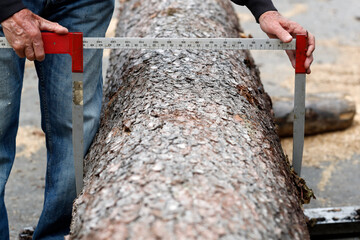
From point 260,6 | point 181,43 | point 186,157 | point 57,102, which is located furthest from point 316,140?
point 186,157

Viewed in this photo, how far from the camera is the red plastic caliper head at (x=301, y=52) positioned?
236cm

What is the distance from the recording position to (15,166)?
165 inches

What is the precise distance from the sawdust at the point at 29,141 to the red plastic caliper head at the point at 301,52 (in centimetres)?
286

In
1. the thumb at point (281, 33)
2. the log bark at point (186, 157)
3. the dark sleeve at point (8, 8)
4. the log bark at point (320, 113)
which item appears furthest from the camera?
the log bark at point (320, 113)

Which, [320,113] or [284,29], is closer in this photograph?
[284,29]

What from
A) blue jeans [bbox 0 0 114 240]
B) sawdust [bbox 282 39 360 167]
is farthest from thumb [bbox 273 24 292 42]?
sawdust [bbox 282 39 360 167]

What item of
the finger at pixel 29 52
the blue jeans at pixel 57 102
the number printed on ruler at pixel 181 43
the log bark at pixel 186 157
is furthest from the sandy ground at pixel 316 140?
the number printed on ruler at pixel 181 43

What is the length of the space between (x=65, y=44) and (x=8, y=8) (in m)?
0.30

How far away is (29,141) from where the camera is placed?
455cm

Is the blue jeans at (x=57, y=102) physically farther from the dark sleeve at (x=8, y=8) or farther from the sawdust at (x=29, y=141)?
the sawdust at (x=29, y=141)

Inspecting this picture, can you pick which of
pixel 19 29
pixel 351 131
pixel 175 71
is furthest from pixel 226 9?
pixel 19 29

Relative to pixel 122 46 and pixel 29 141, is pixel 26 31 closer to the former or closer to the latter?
pixel 122 46

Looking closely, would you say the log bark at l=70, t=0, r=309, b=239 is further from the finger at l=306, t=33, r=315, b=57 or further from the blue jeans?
the finger at l=306, t=33, r=315, b=57

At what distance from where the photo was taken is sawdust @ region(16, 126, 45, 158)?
4391 mm
